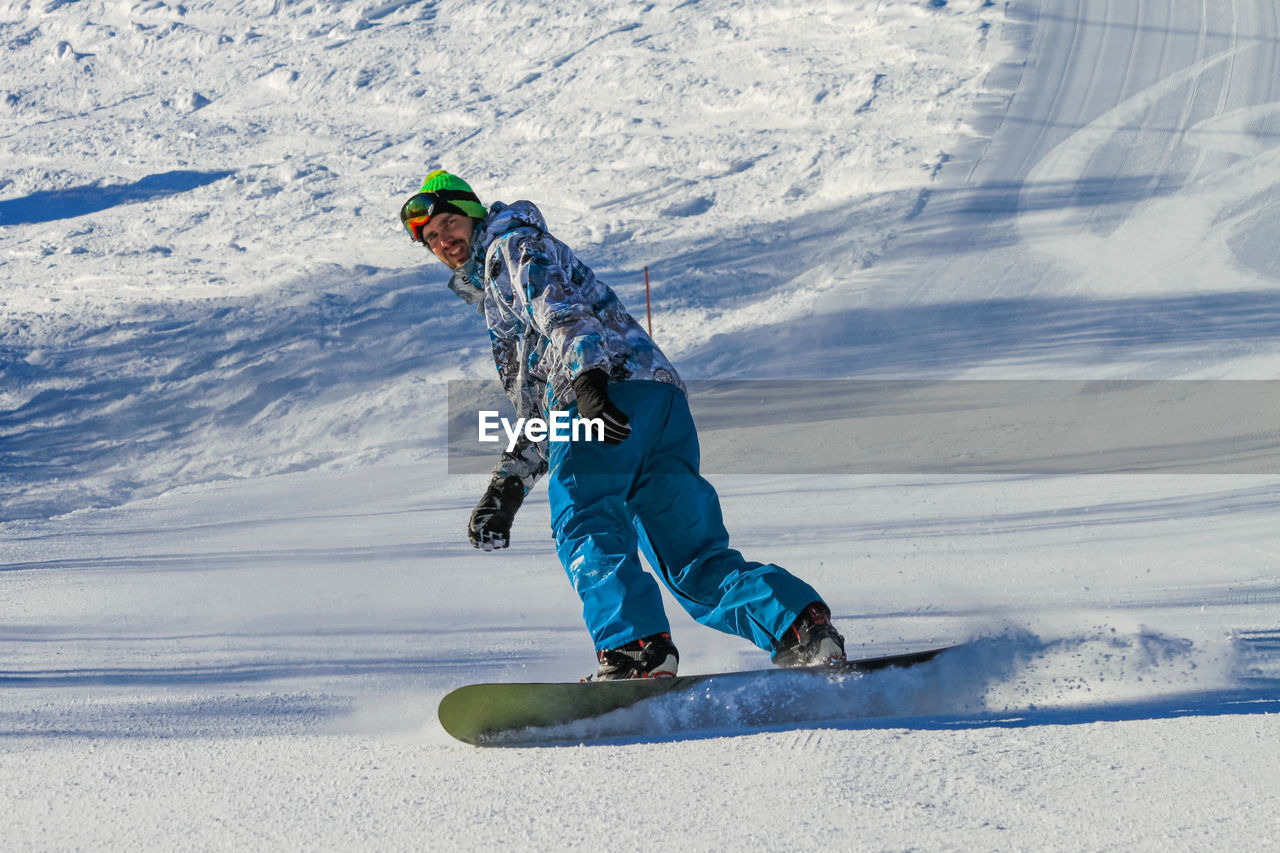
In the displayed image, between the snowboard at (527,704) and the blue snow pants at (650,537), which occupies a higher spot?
the blue snow pants at (650,537)

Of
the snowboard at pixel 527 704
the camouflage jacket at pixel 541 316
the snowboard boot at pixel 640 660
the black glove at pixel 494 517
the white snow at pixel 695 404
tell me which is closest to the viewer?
the white snow at pixel 695 404

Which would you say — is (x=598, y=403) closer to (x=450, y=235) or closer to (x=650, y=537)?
(x=650, y=537)

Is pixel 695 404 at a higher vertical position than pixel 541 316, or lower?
lower

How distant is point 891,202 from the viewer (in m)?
9.72

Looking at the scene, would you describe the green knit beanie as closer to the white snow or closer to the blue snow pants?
the blue snow pants

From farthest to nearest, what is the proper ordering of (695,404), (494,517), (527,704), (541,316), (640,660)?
(695,404) → (494,517) → (541,316) → (640,660) → (527,704)

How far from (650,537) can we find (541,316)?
24.5 inches

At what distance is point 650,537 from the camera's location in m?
2.83

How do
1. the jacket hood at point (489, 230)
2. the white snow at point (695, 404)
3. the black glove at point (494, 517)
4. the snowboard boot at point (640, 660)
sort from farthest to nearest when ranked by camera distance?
the black glove at point (494, 517) → the jacket hood at point (489, 230) → the snowboard boot at point (640, 660) → the white snow at point (695, 404)

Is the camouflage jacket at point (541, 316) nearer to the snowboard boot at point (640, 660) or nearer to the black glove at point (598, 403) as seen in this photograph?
the black glove at point (598, 403)

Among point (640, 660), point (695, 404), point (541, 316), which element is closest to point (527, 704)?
point (640, 660)

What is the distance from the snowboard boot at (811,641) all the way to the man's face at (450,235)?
48.0 inches

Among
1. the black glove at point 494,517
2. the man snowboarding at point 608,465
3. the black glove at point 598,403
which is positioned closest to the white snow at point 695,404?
the man snowboarding at point 608,465

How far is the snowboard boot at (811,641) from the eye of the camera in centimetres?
253
